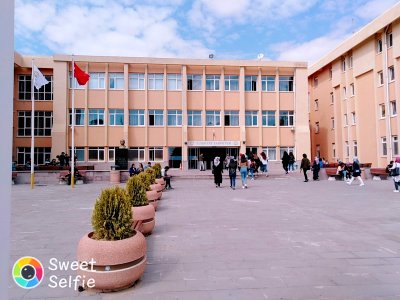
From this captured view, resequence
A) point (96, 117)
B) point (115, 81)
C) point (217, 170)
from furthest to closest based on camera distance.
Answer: point (115, 81)
point (96, 117)
point (217, 170)

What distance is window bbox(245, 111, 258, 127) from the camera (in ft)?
118

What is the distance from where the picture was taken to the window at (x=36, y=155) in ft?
112

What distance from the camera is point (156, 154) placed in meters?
34.4

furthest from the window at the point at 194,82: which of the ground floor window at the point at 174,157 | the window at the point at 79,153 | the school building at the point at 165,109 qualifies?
the window at the point at 79,153

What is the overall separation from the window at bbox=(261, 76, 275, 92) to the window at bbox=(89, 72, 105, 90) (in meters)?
18.0

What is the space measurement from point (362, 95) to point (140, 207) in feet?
102

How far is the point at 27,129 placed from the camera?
114ft

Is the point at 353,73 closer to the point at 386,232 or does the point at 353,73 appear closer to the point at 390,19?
the point at 390,19

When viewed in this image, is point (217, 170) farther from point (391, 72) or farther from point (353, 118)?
point (353, 118)

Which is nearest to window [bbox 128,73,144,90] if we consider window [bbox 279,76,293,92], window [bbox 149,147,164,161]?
window [bbox 149,147,164,161]

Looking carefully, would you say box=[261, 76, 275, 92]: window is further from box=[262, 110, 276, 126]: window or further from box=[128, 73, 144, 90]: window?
box=[128, 73, 144, 90]: window

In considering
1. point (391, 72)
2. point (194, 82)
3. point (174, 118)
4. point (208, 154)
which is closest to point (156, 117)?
point (174, 118)

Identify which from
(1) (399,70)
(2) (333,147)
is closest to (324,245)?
(1) (399,70)
